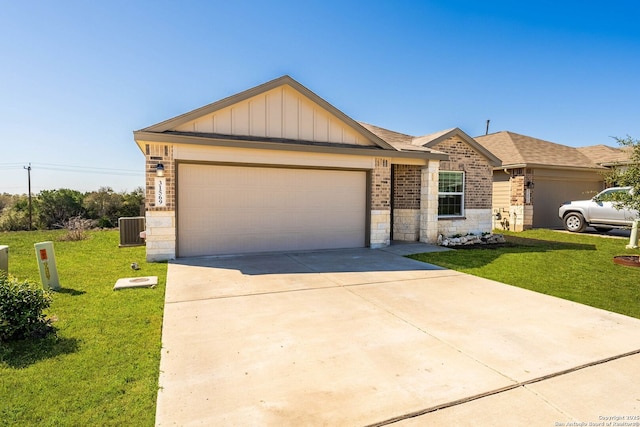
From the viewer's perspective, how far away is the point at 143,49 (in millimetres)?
11141

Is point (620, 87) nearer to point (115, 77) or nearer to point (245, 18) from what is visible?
point (245, 18)

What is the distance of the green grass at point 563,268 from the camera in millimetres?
6226

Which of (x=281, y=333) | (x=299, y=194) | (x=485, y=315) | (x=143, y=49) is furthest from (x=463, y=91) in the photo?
(x=281, y=333)

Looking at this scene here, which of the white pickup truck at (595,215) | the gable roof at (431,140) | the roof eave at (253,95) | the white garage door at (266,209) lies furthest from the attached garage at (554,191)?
the white garage door at (266,209)

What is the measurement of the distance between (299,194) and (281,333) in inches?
251

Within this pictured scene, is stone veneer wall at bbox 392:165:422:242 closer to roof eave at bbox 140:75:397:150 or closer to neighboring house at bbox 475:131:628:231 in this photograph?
roof eave at bbox 140:75:397:150

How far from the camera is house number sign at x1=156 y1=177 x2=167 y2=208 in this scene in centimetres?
870

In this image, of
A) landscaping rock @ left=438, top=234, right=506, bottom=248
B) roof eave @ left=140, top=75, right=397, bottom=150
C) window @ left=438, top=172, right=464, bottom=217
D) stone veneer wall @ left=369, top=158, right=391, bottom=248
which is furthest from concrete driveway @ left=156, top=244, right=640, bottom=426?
window @ left=438, top=172, right=464, bottom=217

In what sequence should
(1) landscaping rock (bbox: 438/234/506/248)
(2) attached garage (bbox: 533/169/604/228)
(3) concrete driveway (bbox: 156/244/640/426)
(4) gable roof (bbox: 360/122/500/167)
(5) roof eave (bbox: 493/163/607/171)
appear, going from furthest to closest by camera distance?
(2) attached garage (bbox: 533/169/604/228) < (5) roof eave (bbox: 493/163/607/171) < (4) gable roof (bbox: 360/122/500/167) < (1) landscaping rock (bbox: 438/234/506/248) < (3) concrete driveway (bbox: 156/244/640/426)

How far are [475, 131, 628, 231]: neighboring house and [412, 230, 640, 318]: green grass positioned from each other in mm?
3708

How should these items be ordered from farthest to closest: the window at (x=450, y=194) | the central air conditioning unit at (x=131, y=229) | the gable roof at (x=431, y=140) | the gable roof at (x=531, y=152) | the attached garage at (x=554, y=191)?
the attached garage at (x=554, y=191)
the gable roof at (x=531, y=152)
the window at (x=450, y=194)
the gable roof at (x=431, y=140)
the central air conditioning unit at (x=131, y=229)

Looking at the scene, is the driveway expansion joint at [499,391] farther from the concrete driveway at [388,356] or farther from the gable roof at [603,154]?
the gable roof at [603,154]

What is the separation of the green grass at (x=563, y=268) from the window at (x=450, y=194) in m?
2.19

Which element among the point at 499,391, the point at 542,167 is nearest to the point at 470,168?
the point at 542,167
